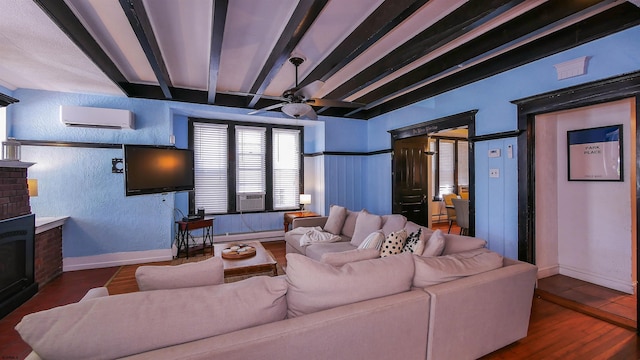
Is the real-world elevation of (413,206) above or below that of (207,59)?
below

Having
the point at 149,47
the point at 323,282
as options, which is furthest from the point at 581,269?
the point at 149,47

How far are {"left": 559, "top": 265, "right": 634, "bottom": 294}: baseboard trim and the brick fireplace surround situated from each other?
21.6 ft

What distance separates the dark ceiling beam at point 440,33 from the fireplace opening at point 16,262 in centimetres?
437

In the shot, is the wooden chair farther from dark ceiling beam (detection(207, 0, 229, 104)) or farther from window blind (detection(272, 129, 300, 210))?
dark ceiling beam (detection(207, 0, 229, 104))

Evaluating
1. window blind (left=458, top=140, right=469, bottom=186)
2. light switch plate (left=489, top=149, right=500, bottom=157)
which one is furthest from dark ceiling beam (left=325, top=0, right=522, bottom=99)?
window blind (left=458, top=140, right=469, bottom=186)

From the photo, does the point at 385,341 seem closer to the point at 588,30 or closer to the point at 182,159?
the point at 588,30

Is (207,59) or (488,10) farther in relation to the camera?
(207,59)

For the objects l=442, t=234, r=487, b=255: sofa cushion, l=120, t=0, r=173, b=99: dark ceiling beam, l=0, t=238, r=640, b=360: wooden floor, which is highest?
l=120, t=0, r=173, b=99: dark ceiling beam

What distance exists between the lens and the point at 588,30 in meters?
2.55

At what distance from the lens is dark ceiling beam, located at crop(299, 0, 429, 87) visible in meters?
2.21

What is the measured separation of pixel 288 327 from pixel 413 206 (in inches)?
180

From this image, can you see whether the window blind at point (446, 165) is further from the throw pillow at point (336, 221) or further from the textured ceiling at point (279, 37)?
the throw pillow at point (336, 221)

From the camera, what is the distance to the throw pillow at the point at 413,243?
248 cm

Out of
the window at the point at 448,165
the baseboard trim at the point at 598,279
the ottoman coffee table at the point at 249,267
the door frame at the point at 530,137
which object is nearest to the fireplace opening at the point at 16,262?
the ottoman coffee table at the point at 249,267
